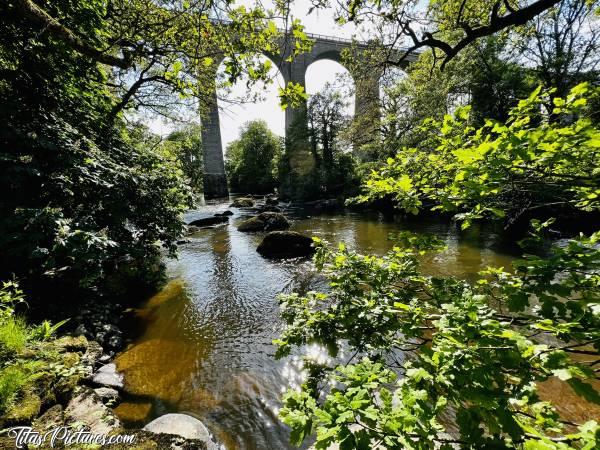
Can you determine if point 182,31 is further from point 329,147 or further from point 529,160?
point 329,147

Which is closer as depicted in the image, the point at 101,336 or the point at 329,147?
the point at 101,336

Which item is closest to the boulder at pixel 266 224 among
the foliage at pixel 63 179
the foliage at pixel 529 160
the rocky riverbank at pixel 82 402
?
the foliage at pixel 63 179

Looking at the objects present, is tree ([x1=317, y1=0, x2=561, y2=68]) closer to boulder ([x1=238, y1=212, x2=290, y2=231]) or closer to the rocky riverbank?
the rocky riverbank

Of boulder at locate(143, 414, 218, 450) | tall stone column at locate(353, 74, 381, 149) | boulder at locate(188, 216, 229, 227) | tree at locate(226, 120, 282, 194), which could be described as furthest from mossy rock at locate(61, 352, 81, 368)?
tree at locate(226, 120, 282, 194)

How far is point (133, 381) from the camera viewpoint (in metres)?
3.69

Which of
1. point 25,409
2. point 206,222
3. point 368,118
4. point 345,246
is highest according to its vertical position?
point 368,118

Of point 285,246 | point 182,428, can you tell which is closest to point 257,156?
point 285,246

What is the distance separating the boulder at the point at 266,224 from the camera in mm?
13305

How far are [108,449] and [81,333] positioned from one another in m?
2.76

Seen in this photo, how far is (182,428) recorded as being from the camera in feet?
8.99

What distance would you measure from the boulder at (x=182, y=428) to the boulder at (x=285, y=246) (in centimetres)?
635

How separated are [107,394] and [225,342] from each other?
1.77 metres

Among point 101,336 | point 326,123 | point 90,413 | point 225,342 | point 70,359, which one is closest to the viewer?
point 90,413

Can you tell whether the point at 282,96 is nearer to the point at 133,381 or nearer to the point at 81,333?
the point at 133,381
